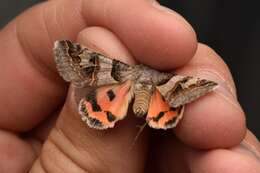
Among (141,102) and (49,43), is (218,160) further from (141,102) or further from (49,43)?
(49,43)

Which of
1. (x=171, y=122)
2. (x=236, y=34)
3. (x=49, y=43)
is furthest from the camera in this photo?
(x=236, y=34)

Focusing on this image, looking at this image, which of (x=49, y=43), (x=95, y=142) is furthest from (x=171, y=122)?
(x=49, y=43)

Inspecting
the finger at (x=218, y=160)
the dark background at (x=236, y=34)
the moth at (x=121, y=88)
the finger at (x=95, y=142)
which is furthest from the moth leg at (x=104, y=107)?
the dark background at (x=236, y=34)

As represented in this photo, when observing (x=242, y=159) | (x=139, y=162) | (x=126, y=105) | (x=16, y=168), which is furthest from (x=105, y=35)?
(x=16, y=168)

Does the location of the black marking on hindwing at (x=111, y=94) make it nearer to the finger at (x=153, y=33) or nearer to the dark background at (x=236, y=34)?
the finger at (x=153, y=33)

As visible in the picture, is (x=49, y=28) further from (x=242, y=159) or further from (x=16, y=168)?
(x=242, y=159)

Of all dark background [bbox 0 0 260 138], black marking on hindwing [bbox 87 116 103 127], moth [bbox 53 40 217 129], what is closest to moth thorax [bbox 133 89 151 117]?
moth [bbox 53 40 217 129]
